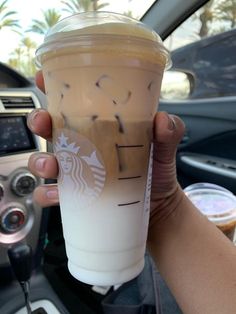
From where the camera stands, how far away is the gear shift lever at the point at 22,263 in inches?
39.5

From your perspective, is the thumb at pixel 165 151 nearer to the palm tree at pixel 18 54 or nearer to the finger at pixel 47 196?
the finger at pixel 47 196

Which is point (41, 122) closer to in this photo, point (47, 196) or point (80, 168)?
point (80, 168)

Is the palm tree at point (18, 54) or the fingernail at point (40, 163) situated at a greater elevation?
the palm tree at point (18, 54)

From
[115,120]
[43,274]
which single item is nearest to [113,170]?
[115,120]

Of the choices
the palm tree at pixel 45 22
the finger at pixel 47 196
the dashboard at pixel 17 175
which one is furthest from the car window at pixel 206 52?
the finger at pixel 47 196

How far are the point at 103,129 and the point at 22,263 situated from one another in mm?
697

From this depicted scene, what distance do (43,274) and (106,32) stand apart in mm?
983

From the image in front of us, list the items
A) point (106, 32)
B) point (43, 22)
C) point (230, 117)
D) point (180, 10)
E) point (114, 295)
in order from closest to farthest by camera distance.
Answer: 1. point (106, 32)
2. point (114, 295)
3. point (43, 22)
4. point (180, 10)
5. point (230, 117)

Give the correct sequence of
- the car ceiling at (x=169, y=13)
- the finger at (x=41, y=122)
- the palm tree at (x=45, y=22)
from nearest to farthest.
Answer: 1. the finger at (x=41, y=122)
2. the palm tree at (x=45, y=22)
3. the car ceiling at (x=169, y=13)

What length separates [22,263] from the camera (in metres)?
1.01

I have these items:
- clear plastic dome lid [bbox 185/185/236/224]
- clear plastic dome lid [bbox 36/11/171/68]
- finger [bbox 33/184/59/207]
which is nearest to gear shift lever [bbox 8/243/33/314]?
finger [bbox 33/184/59/207]

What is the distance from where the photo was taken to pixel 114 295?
1.00 metres

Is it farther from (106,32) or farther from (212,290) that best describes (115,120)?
(212,290)

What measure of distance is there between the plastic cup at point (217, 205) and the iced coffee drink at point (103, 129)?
1.45 ft
